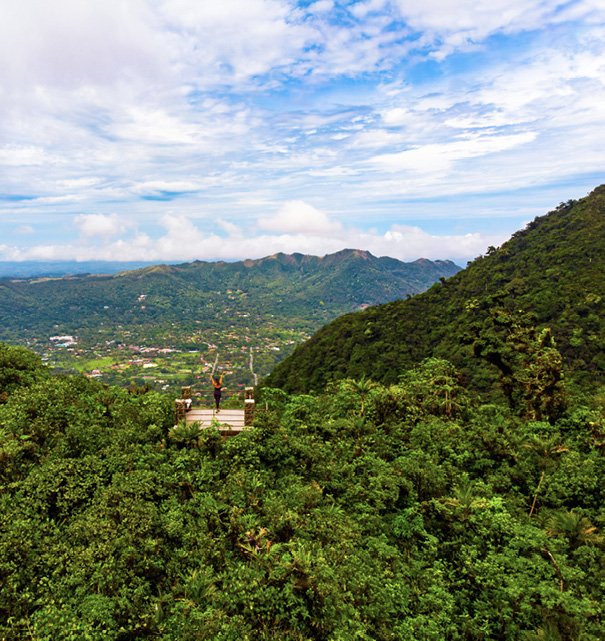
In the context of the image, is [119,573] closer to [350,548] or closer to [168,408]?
[350,548]

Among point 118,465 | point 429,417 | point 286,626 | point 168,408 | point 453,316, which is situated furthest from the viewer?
point 453,316

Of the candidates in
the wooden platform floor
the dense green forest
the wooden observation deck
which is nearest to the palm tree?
the dense green forest

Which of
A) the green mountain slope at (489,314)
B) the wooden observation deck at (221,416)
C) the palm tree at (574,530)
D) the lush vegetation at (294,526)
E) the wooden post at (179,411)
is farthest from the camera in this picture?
the green mountain slope at (489,314)

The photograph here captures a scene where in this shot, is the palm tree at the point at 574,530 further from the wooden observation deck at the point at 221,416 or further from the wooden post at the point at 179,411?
the wooden post at the point at 179,411

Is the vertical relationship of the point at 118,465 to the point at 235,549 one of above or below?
above

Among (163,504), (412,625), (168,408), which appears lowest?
(412,625)

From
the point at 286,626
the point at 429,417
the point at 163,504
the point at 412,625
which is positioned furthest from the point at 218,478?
the point at 429,417

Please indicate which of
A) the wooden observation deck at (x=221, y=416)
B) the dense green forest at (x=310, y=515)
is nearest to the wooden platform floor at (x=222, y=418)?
the wooden observation deck at (x=221, y=416)
